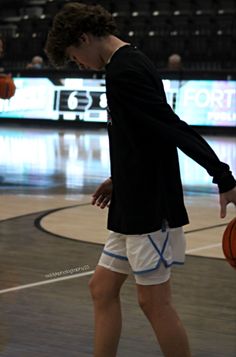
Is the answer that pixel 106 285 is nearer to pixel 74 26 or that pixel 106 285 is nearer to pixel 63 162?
pixel 74 26

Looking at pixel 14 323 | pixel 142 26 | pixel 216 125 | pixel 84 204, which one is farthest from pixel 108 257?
pixel 142 26

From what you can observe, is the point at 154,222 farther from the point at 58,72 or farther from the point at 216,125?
the point at 58,72

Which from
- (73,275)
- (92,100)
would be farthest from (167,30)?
(73,275)

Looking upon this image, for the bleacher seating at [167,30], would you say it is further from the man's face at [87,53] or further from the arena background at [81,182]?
the man's face at [87,53]

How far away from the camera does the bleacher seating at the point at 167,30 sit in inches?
884

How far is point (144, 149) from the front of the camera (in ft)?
9.90

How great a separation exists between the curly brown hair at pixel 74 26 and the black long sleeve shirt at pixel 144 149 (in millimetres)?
124

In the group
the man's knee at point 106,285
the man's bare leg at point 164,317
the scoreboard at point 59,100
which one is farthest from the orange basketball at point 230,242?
the scoreboard at point 59,100

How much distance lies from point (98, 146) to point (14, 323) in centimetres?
1203

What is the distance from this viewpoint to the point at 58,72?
21172 millimetres

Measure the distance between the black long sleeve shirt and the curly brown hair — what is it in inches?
4.9

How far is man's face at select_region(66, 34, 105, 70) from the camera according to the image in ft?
10.1

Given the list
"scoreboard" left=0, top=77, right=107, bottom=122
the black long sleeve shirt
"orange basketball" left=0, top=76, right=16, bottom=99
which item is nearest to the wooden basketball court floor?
the black long sleeve shirt

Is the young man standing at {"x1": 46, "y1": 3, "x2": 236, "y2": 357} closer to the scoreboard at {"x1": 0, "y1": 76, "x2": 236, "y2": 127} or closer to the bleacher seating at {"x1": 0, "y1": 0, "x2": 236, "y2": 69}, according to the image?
the scoreboard at {"x1": 0, "y1": 76, "x2": 236, "y2": 127}
